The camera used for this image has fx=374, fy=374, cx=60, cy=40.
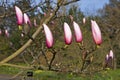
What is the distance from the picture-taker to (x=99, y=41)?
2180 millimetres

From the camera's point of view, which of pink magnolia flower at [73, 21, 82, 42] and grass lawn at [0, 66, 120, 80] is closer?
pink magnolia flower at [73, 21, 82, 42]

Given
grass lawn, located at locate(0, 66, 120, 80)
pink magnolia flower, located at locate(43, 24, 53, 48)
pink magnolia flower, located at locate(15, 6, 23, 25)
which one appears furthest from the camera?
grass lawn, located at locate(0, 66, 120, 80)

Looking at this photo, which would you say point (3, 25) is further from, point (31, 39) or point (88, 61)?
point (31, 39)

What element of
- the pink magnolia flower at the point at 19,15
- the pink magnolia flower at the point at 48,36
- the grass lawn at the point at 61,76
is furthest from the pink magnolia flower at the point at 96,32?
the grass lawn at the point at 61,76

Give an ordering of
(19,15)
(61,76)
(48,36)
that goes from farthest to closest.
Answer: (61,76)
(19,15)
(48,36)

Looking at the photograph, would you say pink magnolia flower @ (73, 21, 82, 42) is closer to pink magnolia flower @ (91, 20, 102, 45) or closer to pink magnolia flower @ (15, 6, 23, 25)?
pink magnolia flower @ (91, 20, 102, 45)

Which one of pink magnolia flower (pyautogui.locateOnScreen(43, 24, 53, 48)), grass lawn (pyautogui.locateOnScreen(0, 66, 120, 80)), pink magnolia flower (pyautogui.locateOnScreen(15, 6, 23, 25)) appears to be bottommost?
grass lawn (pyautogui.locateOnScreen(0, 66, 120, 80))

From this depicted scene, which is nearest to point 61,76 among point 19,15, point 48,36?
point 19,15

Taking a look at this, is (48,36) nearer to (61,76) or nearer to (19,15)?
(19,15)

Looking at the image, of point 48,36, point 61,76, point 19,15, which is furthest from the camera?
point 61,76

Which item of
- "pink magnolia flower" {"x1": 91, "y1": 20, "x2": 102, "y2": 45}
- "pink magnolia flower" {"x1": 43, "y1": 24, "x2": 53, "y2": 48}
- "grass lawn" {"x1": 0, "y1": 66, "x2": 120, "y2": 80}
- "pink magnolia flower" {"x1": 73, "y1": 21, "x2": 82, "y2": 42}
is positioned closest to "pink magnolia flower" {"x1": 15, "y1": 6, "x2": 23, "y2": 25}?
"pink magnolia flower" {"x1": 43, "y1": 24, "x2": 53, "y2": 48}

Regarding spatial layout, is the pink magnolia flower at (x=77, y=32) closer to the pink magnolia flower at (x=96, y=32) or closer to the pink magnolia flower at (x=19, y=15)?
the pink magnolia flower at (x=96, y=32)

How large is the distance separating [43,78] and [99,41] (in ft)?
57.2

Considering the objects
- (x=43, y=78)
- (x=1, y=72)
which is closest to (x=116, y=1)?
(x=1, y=72)
